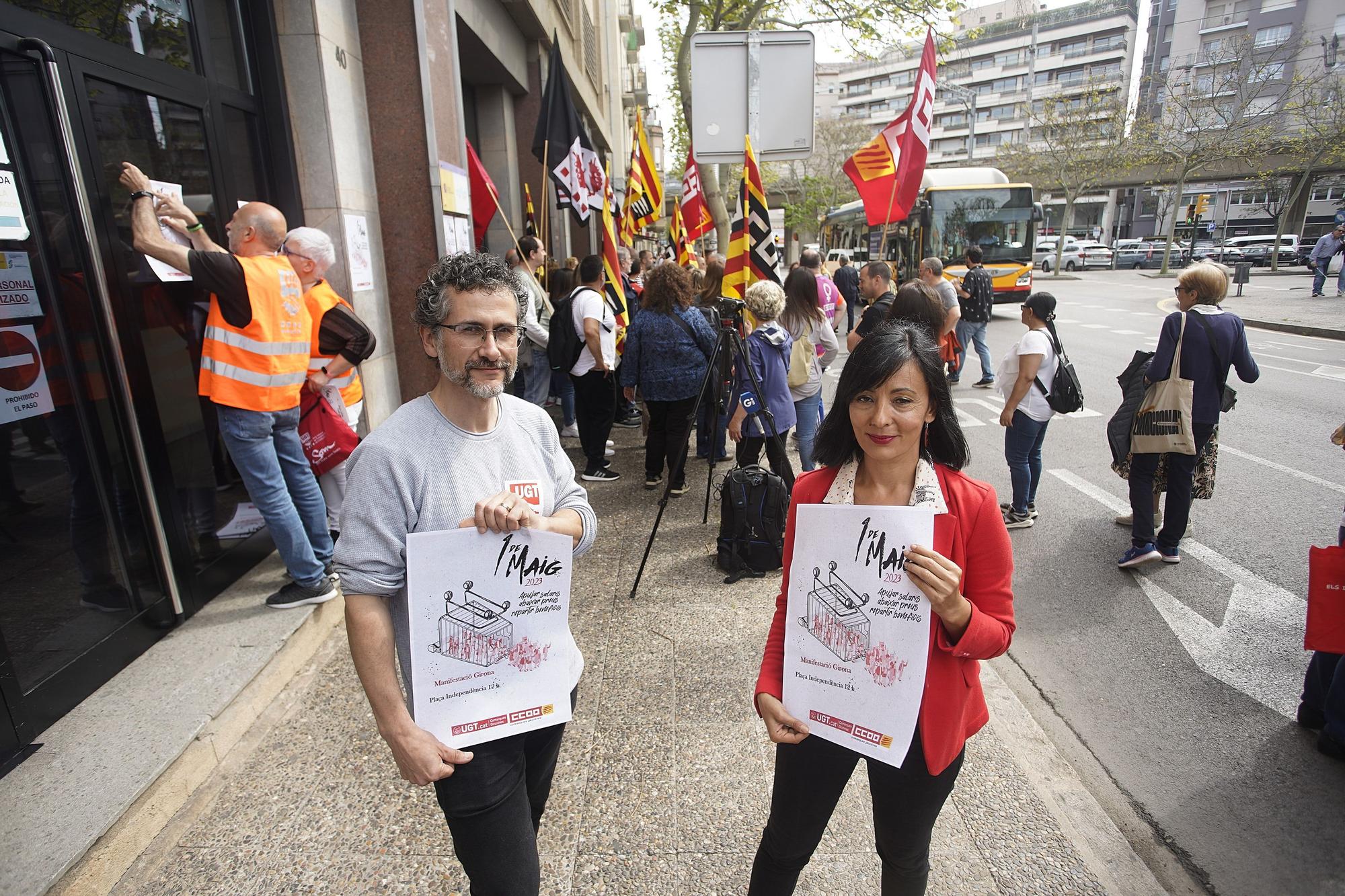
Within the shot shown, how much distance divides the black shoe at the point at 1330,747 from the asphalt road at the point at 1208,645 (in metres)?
0.03

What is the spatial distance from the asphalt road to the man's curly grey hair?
2.92 metres

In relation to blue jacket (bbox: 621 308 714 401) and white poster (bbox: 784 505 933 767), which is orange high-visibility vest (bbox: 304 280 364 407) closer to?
blue jacket (bbox: 621 308 714 401)

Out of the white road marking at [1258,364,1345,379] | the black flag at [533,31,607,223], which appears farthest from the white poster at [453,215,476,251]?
the white road marking at [1258,364,1345,379]

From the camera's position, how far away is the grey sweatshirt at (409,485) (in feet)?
5.08

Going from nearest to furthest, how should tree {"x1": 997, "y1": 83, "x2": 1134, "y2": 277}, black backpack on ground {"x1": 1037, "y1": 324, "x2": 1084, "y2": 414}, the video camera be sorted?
the video camera
black backpack on ground {"x1": 1037, "y1": 324, "x2": 1084, "y2": 414}
tree {"x1": 997, "y1": 83, "x2": 1134, "y2": 277}

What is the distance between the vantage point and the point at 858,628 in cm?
162

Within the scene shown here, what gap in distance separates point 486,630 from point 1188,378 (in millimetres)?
4497

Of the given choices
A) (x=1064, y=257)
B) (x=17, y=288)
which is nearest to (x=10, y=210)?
(x=17, y=288)

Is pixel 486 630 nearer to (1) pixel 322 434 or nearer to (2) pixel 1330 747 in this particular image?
(1) pixel 322 434

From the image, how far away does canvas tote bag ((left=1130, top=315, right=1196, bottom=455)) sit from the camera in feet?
14.3

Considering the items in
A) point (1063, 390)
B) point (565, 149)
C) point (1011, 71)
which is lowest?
point (1063, 390)

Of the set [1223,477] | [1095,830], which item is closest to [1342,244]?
[1223,477]

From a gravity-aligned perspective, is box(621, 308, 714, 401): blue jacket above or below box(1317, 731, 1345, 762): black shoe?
above

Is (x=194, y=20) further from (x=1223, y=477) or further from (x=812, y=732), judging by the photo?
(x=1223, y=477)
